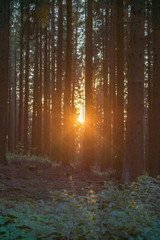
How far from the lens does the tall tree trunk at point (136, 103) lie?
869 cm

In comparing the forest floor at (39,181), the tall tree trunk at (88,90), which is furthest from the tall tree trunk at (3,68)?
the tall tree trunk at (88,90)

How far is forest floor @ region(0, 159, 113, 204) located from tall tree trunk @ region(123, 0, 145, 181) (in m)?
1.64

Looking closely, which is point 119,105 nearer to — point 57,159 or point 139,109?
point 139,109

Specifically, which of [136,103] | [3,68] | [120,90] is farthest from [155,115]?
[3,68]

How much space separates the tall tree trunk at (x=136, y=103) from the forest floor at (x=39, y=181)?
1.64 m

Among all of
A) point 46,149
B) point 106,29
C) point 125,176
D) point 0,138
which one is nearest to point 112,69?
point 106,29

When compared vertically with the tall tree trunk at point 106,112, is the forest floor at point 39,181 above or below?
below

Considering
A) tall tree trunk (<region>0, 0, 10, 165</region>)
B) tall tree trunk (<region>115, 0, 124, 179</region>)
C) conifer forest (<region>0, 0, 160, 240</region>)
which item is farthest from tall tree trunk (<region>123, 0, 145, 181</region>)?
tall tree trunk (<region>0, 0, 10, 165</region>)

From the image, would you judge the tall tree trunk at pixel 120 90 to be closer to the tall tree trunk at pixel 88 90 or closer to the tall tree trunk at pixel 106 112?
the tall tree trunk at pixel 88 90

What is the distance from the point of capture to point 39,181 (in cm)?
1129

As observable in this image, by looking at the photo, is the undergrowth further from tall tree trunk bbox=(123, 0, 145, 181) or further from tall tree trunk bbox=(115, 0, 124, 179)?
tall tree trunk bbox=(115, 0, 124, 179)

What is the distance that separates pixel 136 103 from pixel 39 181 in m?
5.36

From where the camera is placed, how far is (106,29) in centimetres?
2141

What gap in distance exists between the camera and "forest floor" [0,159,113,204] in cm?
862
